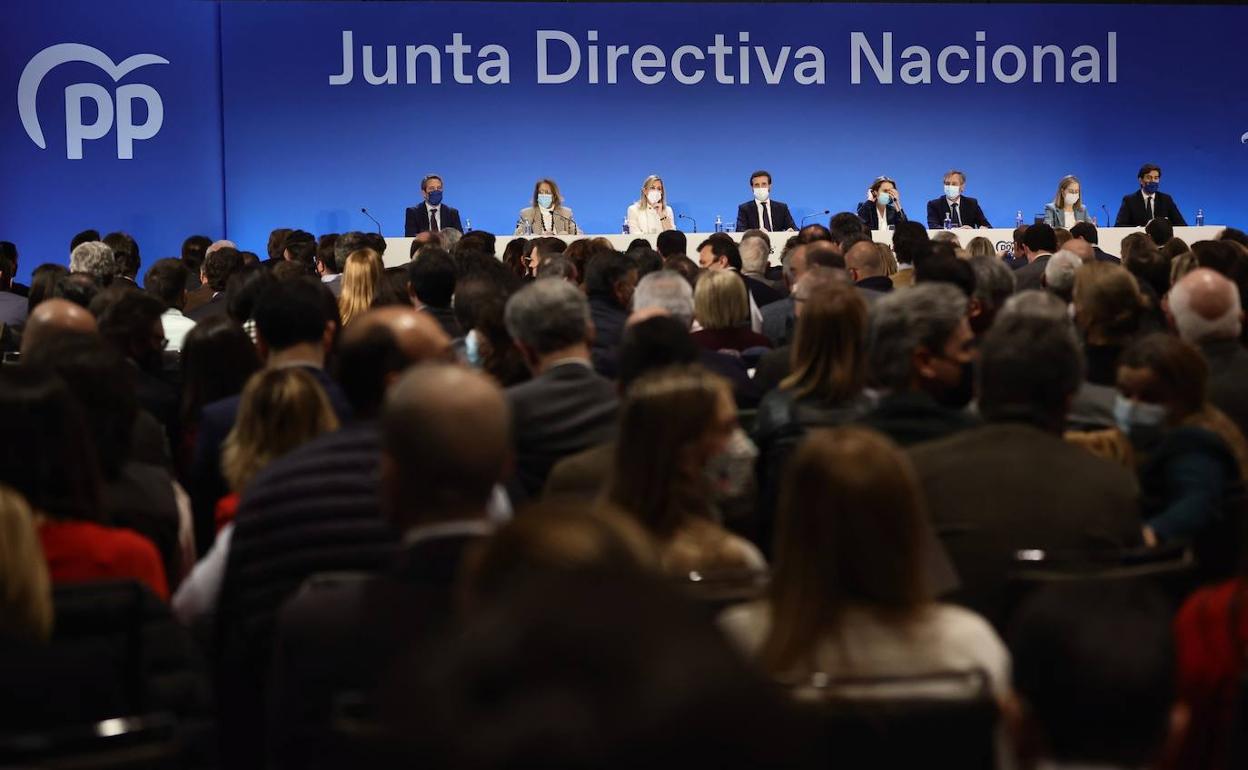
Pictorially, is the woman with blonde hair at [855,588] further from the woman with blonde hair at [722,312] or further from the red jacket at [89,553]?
the woman with blonde hair at [722,312]

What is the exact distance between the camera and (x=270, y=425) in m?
3.49

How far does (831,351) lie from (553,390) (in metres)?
0.74

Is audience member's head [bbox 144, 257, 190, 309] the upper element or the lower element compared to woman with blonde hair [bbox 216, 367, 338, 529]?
upper

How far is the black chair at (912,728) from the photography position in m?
2.03

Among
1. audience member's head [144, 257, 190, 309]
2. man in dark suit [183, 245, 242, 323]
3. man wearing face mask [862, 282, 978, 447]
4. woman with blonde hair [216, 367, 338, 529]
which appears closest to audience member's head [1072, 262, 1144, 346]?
man wearing face mask [862, 282, 978, 447]

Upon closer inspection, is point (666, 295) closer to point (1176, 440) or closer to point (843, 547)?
point (1176, 440)

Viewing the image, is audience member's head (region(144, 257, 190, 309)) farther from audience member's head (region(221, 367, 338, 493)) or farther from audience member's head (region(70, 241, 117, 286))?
audience member's head (region(221, 367, 338, 493))

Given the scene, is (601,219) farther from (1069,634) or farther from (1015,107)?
(1069,634)

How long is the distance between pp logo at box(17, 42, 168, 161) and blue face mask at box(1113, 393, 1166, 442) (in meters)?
12.8

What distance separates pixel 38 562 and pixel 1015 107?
618 inches

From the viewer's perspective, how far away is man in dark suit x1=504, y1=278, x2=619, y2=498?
4.12m

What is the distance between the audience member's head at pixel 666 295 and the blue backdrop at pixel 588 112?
1074 cm

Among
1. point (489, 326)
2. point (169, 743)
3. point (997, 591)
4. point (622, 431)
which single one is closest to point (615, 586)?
point (169, 743)

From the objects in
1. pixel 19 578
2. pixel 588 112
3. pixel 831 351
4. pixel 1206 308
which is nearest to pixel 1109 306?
pixel 1206 308
